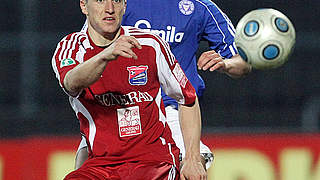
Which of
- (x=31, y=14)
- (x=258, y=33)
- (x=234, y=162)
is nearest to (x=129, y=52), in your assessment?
(x=258, y=33)

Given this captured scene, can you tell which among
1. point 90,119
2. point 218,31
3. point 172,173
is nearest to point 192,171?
point 172,173

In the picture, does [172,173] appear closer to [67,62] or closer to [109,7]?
[67,62]

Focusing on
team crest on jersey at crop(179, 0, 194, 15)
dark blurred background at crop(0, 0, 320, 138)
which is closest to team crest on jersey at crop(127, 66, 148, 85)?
team crest on jersey at crop(179, 0, 194, 15)

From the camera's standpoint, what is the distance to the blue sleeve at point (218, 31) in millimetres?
5355

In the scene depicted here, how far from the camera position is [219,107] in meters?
→ 9.68

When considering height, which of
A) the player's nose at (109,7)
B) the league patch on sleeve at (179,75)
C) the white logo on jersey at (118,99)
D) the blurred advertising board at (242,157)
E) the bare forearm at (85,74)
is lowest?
the blurred advertising board at (242,157)

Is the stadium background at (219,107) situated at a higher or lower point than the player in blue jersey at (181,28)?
lower

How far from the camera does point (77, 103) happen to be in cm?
438

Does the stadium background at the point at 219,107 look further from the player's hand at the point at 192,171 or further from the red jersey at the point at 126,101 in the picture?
the red jersey at the point at 126,101

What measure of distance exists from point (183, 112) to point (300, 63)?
5746mm

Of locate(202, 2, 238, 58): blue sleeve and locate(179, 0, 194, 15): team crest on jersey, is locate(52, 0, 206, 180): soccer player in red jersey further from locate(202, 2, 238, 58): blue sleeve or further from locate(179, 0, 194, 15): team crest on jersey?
locate(202, 2, 238, 58): blue sleeve

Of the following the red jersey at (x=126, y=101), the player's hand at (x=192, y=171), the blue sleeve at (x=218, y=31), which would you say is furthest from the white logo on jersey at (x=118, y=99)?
the blue sleeve at (x=218, y=31)

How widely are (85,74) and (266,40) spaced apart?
1.20 meters

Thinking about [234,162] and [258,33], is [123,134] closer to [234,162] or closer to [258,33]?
[258,33]
